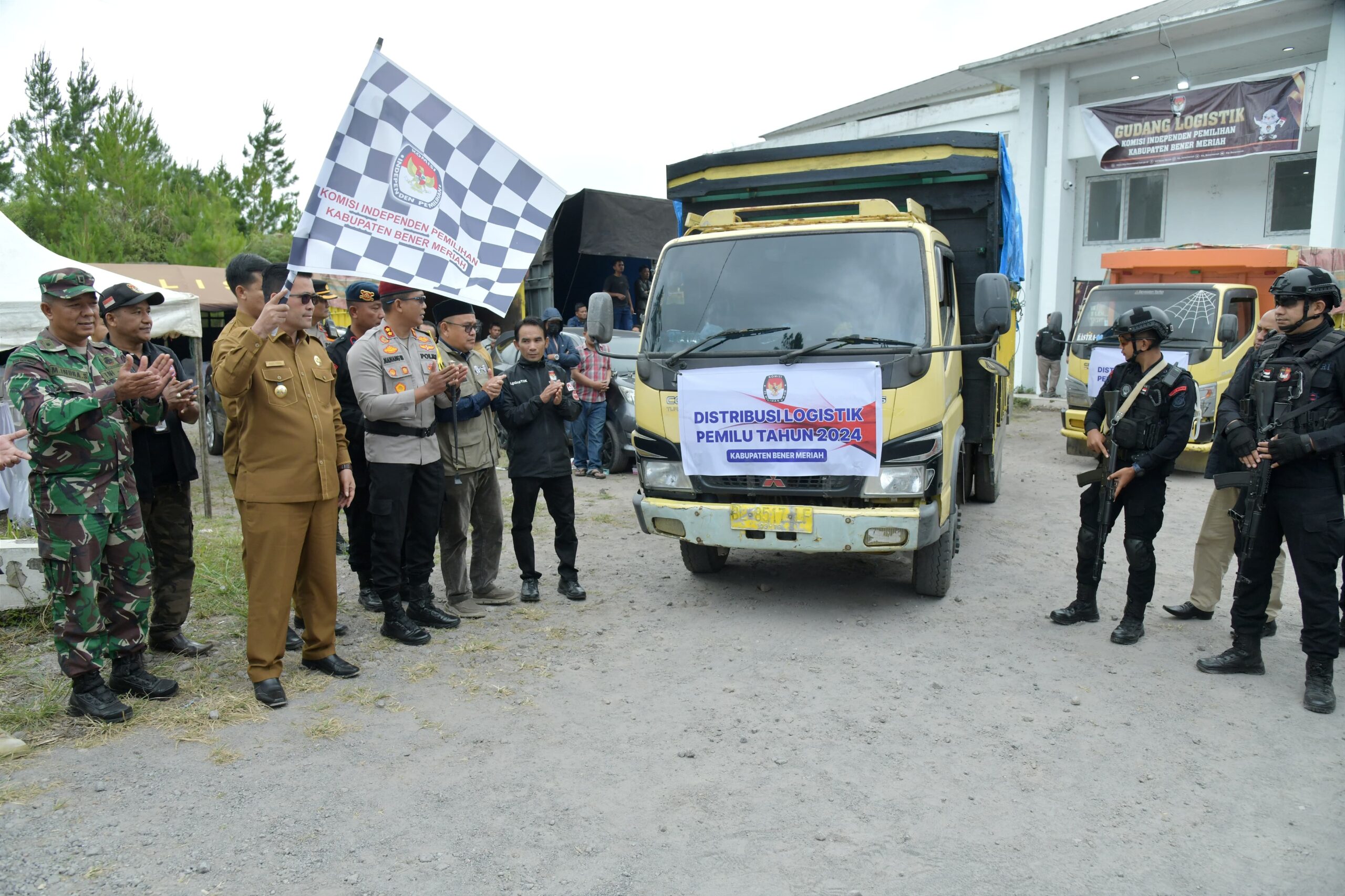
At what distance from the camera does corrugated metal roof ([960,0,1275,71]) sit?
50.9ft

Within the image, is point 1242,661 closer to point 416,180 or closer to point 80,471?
point 416,180

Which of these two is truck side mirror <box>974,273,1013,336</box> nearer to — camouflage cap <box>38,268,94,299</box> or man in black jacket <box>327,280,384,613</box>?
man in black jacket <box>327,280,384,613</box>

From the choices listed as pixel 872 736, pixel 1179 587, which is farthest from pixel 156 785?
pixel 1179 587

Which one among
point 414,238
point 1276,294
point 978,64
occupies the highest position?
point 978,64

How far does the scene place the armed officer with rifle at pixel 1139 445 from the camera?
5.09m

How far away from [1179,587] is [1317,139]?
42.6ft

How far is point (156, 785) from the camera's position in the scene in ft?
11.8

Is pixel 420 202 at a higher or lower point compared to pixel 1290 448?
higher

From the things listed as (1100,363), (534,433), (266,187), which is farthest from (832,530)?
(266,187)

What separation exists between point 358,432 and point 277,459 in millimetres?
1326

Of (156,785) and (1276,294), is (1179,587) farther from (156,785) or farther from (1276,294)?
(156,785)

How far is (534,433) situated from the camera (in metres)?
5.91

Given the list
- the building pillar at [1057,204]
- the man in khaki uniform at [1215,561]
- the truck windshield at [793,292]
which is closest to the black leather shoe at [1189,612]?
the man in khaki uniform at [1215,561]

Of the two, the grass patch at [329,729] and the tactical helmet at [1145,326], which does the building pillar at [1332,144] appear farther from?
the grass patch at [329,729]
